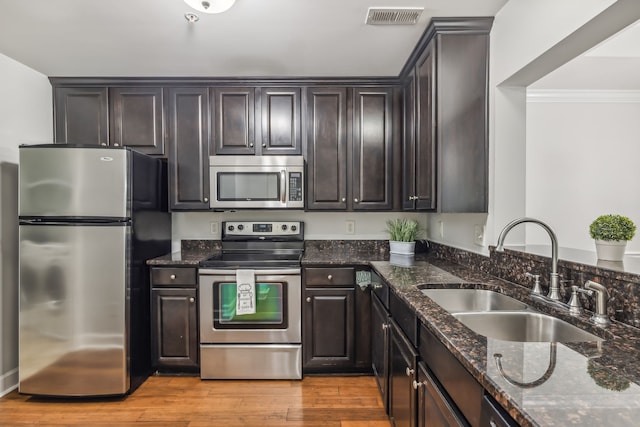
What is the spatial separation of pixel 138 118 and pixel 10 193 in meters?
1.01

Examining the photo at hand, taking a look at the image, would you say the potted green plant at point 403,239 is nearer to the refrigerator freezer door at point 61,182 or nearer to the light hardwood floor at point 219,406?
the light hardwood floor at point 219,406

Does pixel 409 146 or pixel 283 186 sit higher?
pixel 409 146

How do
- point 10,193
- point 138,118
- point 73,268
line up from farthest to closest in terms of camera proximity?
point 138,118 → point 10,193 → point 73,268

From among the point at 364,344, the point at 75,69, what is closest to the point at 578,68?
the point at 364,344

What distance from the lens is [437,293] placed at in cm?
170

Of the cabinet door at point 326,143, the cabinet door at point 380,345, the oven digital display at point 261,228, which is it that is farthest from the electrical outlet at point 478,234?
the oven digital display at point 261,228

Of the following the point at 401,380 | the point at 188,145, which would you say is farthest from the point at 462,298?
the point at 188,145

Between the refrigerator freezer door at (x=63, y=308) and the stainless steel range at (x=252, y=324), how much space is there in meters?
0.64

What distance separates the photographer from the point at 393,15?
73.7 inches

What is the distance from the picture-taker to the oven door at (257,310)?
2479mm

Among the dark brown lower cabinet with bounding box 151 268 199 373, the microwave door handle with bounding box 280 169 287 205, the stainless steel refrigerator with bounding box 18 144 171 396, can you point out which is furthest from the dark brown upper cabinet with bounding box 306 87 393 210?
the stainless steel refrigerator with bounding box 18 144 171 396

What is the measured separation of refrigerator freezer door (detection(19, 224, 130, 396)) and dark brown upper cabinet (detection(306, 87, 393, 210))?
1516 millimetres

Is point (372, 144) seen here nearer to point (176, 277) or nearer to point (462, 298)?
point (462, 298)

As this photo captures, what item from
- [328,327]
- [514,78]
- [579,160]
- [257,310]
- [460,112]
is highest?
[514,78]
